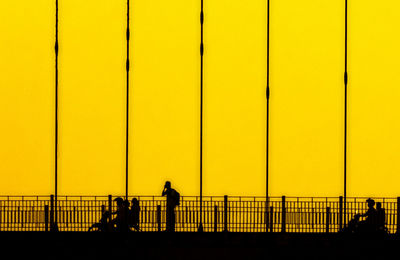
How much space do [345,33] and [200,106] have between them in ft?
13.5

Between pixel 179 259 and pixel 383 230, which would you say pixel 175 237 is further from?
pixel 383 230

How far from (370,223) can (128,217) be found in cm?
538

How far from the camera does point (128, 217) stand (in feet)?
100

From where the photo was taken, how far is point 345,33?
34562 millimetres

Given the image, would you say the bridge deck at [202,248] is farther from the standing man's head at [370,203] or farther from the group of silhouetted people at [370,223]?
the standing man's head at [370,203]

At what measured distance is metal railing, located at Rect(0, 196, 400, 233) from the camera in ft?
102

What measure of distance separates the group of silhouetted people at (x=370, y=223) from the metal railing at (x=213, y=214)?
0.90ft

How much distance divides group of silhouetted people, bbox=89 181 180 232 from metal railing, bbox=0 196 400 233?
248 mm

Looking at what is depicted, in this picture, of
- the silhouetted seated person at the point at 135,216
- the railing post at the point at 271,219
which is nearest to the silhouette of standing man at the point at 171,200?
the silhouetted seated person at the point at 135,216

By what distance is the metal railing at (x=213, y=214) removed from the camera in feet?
102

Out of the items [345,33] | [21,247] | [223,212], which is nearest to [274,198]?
[223,212]

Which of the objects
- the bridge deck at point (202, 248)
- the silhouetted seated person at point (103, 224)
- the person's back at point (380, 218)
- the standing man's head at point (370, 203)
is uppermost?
the standing man's head at point (370, 203)

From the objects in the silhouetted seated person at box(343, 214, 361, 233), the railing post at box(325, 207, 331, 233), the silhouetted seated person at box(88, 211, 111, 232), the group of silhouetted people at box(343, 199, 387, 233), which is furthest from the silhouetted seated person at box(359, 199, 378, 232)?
the silhouetted seated person at box(88, 211, 111, 232)

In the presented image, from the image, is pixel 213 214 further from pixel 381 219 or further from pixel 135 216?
pixel 381 219
